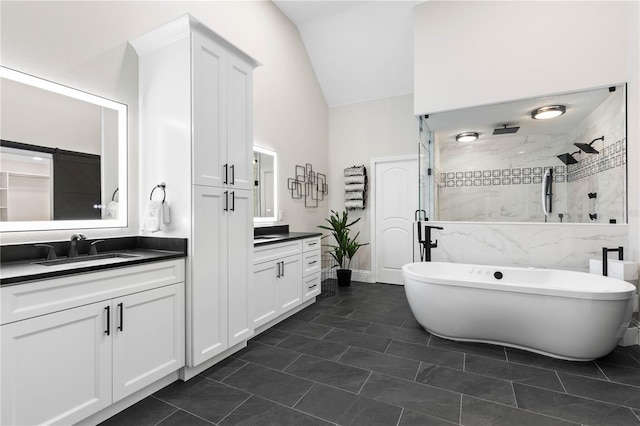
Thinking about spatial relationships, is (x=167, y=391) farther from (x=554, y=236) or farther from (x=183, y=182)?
(x=554, y=236)

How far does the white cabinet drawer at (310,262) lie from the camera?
145 inches

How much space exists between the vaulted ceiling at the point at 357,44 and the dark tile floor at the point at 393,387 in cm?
368

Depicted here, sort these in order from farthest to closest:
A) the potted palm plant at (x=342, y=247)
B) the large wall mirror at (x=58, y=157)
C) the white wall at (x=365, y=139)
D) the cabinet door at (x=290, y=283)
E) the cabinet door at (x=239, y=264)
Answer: the white wall at (x=365, y=139)
the potted palm plant at (x=342, y=247)
the cabinet door at (x=290, y=283)
the cabinet door at (x=239, y=264)
the large wall mirror at (x=58, y=157)

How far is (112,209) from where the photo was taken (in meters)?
2.29

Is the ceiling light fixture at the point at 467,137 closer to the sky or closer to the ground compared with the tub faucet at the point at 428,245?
closer to the sky

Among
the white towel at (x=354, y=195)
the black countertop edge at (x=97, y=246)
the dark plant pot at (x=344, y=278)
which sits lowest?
the dark plant pot at (x=344, y=278)

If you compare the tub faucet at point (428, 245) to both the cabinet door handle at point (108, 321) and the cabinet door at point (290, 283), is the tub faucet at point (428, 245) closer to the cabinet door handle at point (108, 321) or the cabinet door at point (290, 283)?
the cabinet door at point (290, 283)

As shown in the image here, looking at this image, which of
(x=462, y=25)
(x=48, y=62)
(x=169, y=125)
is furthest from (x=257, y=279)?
(x=462, y=25)

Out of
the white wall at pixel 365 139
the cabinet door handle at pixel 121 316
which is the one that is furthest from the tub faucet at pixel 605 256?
the cabinet door handle at pixel 121 316

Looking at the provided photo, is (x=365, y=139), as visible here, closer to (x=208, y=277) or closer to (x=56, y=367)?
(x=208, y=277)

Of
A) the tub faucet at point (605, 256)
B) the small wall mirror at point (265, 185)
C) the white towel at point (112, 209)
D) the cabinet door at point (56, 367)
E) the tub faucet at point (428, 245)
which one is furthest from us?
the small wall mirror at point (265, 185)

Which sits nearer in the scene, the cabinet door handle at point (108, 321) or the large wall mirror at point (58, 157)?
the cabinet door handle at point (108, 321)

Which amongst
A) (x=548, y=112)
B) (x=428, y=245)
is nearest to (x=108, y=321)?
(x=428, y=245)

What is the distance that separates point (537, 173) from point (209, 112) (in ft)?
12.3
